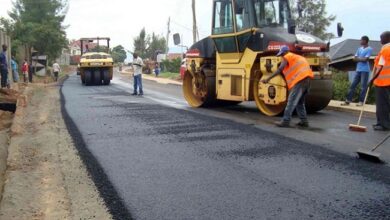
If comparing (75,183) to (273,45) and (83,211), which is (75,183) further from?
(273,45)

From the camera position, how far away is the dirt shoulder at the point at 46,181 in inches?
169

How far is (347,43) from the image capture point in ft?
84.3

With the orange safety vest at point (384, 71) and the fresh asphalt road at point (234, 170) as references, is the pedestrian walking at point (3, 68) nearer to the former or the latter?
the fresh asphalt road at point (234, 170)

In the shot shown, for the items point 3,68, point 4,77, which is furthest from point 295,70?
point 4,77

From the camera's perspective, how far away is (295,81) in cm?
822

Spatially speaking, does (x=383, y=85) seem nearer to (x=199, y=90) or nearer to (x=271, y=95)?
(x=271, y=95)

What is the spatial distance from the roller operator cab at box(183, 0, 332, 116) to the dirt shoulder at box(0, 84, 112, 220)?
12.9 feet

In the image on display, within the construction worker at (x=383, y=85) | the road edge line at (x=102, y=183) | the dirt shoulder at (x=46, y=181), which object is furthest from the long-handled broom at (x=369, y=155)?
the dirt shoulder at (x=46, y=181)

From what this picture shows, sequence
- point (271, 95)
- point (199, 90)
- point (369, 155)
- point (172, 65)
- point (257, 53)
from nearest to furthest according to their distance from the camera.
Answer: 1. point (369, 155)
2. point (271, 95)
3. point (257, 53)
4. point (199, 90)
5. point (172, 65)

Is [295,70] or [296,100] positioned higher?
[295,70]

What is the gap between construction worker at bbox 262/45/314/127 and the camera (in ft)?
26.9

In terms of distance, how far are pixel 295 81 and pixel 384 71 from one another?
1.45m

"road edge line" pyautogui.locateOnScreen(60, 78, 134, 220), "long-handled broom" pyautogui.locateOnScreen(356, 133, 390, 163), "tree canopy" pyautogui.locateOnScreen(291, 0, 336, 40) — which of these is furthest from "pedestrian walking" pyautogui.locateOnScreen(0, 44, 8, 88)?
"tree canopy" pyautogui.locateOnScreen(291, 0, 336, 40)

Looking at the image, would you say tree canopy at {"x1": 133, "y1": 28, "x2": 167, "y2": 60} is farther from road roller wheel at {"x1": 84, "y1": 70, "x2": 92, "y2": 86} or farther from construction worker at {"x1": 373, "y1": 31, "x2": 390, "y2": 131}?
construction worker at {"x1": 373, "y1": 31, "x2": 390, "y2": 131}
